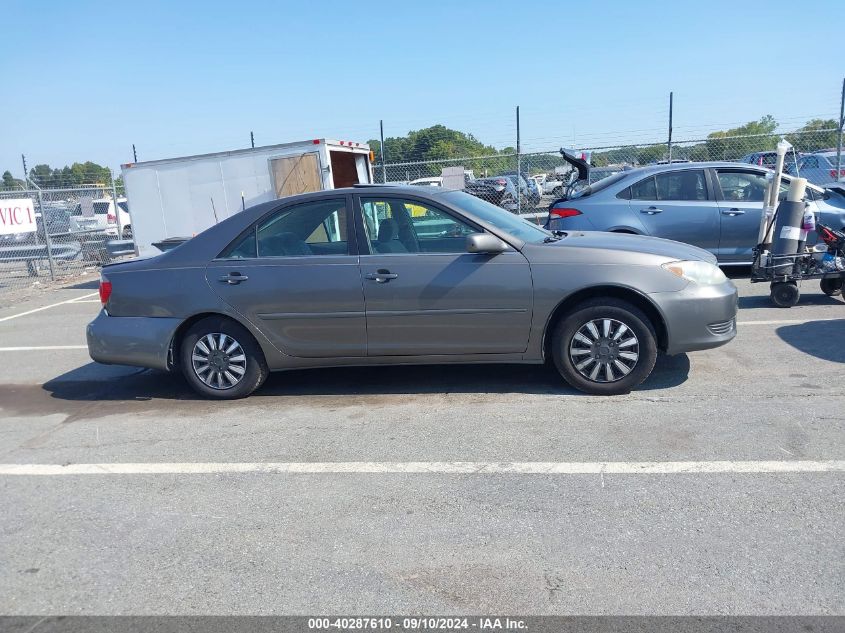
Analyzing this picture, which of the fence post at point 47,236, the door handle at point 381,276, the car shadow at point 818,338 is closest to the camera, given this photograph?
the door handle at point 381,276

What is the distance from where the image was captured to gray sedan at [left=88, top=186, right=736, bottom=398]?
200 inches

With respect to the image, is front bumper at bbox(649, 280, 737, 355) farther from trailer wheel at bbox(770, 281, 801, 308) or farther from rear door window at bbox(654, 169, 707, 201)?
rear door window at bbox(654, 169, 707, 201)

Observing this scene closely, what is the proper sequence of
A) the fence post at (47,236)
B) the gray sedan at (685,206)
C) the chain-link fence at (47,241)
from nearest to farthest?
the gray sedan at (685,206) < the chain-link fence at (47,241) < the fence post at (47,236)

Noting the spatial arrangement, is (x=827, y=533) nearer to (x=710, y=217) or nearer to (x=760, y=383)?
(x=760, y=383)

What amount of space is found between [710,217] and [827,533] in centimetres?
662

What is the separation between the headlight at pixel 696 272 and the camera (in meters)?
5.10

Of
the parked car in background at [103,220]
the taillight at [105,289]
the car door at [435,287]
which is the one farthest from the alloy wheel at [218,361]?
the parked car in background at [103,220]

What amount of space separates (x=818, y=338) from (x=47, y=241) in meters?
14.3

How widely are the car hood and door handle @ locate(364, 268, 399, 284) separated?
48.4 inches

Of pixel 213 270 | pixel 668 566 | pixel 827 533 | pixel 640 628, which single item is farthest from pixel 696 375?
pixel 213 270

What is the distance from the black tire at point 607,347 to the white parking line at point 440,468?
1.16m

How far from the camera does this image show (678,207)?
9.15m

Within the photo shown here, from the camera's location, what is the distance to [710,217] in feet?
29.9

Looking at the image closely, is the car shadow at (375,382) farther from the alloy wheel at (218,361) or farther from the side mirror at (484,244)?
the side mirror at (484,244)
